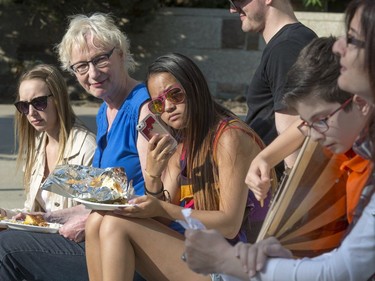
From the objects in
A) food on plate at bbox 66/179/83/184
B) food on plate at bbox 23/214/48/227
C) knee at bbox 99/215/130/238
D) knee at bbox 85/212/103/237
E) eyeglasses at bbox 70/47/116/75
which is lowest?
food on plate at bbox 23/214/48/227

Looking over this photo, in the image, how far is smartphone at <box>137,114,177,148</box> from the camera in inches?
135

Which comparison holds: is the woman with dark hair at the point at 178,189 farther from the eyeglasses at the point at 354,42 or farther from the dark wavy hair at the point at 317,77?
the eyeglasses at the point at 354,42

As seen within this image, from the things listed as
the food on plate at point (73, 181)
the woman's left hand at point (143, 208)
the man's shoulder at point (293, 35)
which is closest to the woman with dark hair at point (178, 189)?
the woman's left hand at point (143, 208)

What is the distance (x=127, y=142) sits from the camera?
3.89m

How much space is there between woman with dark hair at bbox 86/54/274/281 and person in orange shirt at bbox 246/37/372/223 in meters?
0.51

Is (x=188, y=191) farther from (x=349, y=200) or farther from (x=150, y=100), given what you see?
(x=349, y=200)

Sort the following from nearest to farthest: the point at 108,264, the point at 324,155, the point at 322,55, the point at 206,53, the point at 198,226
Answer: the point at 198,226
the point at 324,155
the point at 322,55
the point at 108,264
the point at 206,53

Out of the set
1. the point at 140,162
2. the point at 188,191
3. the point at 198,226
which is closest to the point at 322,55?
the point at 198,226

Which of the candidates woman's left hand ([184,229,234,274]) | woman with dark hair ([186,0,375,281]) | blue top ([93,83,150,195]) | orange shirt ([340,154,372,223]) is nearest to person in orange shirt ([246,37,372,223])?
orange shirt ([340,154,372,223])

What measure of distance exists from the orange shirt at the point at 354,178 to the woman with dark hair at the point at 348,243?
0.30 ft

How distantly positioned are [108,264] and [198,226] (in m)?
1.09

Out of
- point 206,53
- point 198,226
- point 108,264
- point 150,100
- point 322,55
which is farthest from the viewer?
point 206,53

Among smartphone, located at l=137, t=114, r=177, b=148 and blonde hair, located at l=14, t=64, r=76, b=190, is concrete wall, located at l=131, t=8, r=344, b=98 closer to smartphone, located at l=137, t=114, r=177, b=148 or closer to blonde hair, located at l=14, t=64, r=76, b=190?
blonde hair, located at l=14, t=64, r=76, b=190

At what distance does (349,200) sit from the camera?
2314 mm
